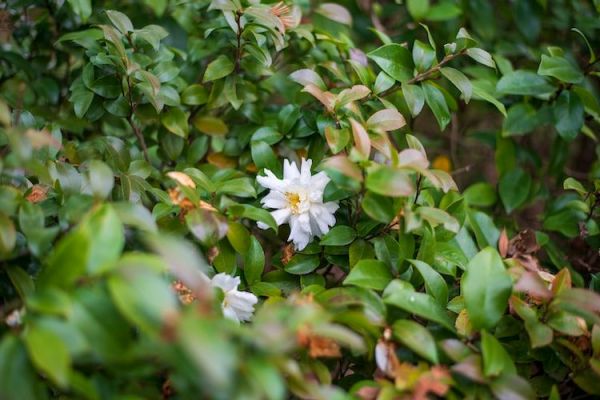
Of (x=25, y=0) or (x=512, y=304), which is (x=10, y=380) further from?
(x=25, y=0)

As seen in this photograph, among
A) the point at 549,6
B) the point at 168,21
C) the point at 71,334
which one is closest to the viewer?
the point at 71,334

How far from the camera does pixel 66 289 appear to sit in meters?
0.64

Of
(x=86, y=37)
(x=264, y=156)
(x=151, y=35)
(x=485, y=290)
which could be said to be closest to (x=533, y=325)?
(x=485, y=290)

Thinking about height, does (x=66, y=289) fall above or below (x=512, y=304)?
above

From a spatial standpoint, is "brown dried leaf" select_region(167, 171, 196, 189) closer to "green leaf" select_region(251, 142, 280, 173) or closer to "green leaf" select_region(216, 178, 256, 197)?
"green leaf" select_region(216, 178, 256, 197)

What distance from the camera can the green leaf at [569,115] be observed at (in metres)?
1.26

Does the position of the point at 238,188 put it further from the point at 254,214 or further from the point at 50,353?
the point at 50,353

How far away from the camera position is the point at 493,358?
0.77 meters

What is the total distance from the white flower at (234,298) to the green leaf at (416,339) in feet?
0.71

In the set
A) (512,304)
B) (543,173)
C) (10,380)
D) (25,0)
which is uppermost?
(25,0)

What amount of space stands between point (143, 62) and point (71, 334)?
63 centimetres

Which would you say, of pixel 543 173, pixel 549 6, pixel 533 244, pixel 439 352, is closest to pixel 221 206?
pixel 439 352

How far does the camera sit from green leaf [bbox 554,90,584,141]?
49.6 inches

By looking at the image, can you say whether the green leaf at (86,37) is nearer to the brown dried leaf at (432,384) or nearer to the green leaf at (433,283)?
the green leaf at (433,283)
